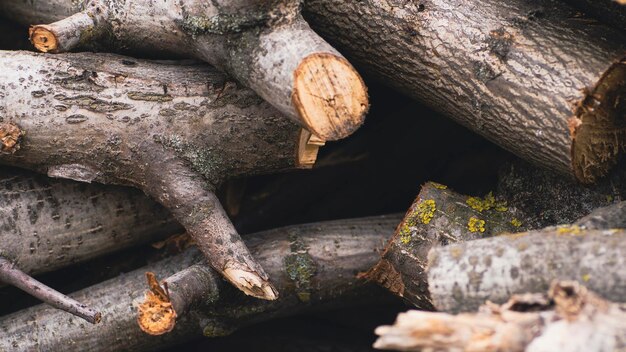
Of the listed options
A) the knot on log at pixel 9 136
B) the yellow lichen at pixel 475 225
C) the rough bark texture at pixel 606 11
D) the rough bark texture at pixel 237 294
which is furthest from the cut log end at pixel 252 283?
the rough bark texture at pixel 606 11

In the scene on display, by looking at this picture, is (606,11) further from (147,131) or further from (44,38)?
(44,38)

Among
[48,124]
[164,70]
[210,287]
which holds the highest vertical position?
[164,70]

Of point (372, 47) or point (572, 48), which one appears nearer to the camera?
point (572, 48)

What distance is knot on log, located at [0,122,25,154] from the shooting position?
2.02m

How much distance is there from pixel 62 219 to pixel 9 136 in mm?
320

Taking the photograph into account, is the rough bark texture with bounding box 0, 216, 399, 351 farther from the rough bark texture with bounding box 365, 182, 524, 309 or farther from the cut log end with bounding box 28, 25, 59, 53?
the cut log end with bounding box 28, 25, 59, 53

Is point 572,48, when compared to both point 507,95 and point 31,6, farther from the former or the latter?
point 31,6

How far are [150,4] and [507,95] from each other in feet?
3.28

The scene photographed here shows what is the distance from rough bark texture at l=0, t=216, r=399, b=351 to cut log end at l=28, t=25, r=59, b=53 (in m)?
0.74

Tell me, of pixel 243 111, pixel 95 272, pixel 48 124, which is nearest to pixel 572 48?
pixel 243 111

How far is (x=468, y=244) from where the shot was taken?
5.50ft

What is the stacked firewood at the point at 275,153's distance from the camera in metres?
1.78

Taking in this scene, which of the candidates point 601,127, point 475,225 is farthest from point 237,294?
point 601,127

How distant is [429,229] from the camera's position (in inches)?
82.2
